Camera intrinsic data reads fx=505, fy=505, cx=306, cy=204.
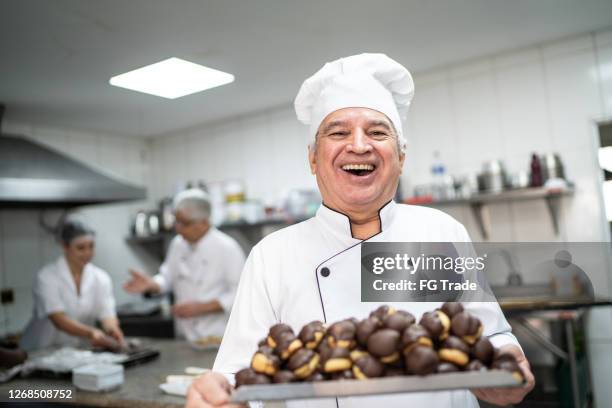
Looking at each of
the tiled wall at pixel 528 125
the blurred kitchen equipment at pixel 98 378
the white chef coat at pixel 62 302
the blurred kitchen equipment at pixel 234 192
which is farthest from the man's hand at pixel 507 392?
the blurred kitchen equipment at pixel 234 192

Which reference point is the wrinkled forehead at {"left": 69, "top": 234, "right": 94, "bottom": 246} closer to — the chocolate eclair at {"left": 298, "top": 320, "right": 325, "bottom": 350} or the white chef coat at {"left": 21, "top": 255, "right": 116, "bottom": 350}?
the white chef coat at {"left": 21, "top": 255, "right": 116, "bottom": 350}

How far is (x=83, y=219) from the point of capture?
15.7 ft

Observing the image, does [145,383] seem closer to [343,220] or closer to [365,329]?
[343,220]

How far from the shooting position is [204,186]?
201 inches

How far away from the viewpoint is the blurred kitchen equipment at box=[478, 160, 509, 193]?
3.54 m

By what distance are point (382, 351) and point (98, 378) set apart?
1.63 meters

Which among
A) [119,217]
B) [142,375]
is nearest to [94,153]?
[119,217]

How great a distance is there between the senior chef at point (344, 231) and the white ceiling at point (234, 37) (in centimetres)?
137

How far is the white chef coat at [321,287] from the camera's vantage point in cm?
115

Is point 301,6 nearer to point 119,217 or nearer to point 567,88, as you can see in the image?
point 567,88

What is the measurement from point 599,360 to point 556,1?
2.36m

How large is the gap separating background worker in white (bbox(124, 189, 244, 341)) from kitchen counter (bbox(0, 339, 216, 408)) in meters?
0.36

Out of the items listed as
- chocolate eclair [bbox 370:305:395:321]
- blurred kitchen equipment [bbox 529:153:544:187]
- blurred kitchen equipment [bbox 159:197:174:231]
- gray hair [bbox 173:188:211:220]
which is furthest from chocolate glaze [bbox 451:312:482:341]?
blurred kitchen equipment [bbox 159:197:174:231]

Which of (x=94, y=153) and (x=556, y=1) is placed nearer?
(x=556, y=1)
